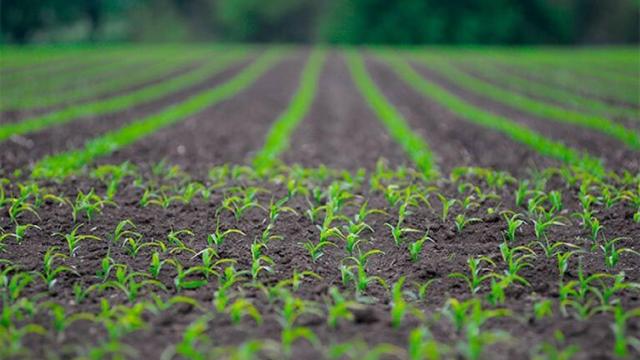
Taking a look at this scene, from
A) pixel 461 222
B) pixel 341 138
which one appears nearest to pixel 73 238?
pixel 461 222

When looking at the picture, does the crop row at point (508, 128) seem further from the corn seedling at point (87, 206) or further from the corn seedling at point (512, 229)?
the corn seedling at point (87, 206)

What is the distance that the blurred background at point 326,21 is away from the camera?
2146 inches

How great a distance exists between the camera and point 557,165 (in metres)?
8.30

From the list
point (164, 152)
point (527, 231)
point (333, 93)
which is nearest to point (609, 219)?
point (527, 231)

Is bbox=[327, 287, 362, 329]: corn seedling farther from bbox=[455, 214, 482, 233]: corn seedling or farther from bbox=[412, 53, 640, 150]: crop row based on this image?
bbox=[412, 53, 640, 150]: crop row

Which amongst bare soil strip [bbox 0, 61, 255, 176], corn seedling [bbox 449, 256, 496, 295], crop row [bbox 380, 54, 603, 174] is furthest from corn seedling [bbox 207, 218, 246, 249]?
crop row [bbox 380, 54, 603, 174]

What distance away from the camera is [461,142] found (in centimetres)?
1027

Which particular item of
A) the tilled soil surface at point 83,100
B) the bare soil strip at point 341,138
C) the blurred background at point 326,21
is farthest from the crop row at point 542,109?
the blurred background at point 326,21

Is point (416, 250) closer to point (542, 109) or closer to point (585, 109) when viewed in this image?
point (542, 109)

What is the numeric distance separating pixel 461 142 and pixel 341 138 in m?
1.96

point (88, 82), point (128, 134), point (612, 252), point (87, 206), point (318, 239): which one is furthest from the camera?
point (88, 82)

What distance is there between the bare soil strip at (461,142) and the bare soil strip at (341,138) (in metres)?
0.69

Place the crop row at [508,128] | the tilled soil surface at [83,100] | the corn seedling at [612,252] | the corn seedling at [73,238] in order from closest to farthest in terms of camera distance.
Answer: the corn seedling at [612,252] → the corn seedling at [73,238] → the crop row at [508,128] → the tilled soil surface at [83,100]

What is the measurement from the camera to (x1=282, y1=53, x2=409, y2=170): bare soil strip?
29.2 feet
